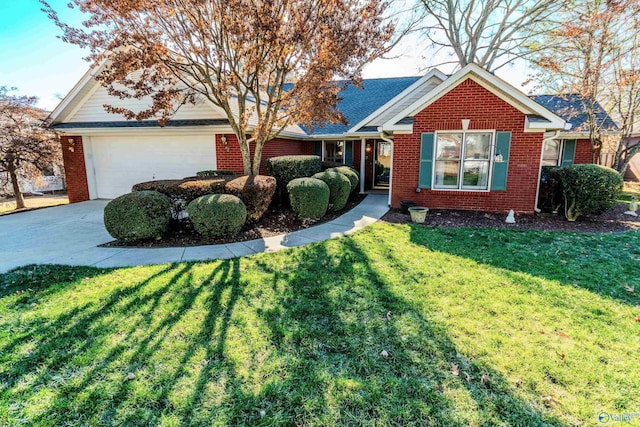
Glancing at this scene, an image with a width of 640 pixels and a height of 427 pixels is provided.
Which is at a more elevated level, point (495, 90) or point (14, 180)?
point (495, 90)

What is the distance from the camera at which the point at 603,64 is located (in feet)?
35.3

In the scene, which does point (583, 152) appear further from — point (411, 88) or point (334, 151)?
point (334, 151)

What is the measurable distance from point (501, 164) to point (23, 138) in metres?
16.8

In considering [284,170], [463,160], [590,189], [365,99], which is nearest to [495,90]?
[463,160]

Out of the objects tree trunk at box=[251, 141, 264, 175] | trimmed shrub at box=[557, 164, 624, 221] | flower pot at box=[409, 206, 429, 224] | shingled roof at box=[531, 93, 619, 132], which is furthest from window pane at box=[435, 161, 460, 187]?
shingled roof at box=[531, 93, 619, 132]

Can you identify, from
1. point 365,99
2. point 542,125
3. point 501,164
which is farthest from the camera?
Result: point 365,99

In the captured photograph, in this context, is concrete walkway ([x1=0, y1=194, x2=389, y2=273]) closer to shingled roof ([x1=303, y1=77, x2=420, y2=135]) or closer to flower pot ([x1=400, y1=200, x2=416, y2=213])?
flower pot ([x1=400, y1=200, x2=416, y2=213])

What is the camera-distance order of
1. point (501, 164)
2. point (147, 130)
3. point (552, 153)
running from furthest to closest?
point (552, 153) < point (147, 130) < point (501, 164)

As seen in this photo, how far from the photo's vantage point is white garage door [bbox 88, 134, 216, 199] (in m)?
11.0

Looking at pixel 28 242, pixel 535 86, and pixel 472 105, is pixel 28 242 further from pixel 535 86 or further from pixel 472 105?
pixel 535 86

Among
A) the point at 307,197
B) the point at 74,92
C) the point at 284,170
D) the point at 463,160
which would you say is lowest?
the point at 307,197

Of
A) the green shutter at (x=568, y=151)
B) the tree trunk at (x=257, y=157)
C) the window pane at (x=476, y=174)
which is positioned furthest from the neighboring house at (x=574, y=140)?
the tree trunk at (x=257, y=157)

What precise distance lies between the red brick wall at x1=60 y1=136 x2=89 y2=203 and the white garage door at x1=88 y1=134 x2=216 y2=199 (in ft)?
1.45

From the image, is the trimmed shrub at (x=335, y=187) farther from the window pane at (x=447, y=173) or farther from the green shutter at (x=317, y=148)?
the green shutter at (x=317, y=148)
